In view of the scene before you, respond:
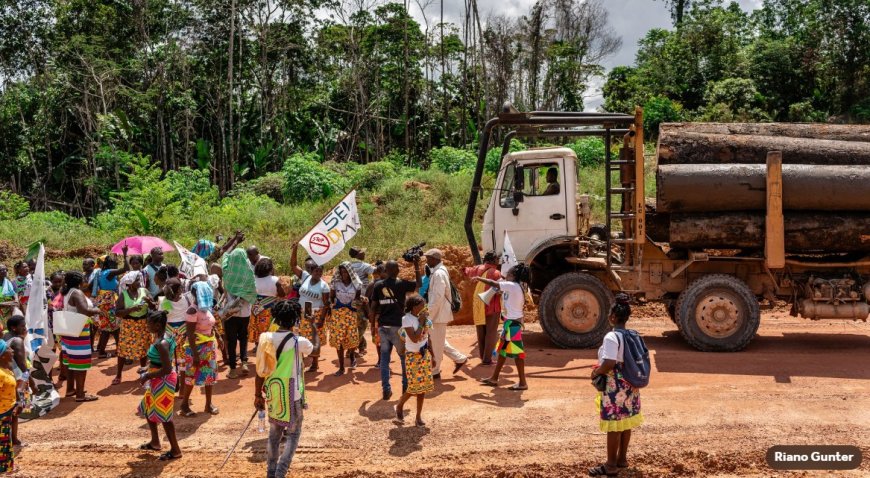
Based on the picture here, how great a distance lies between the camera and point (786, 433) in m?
7.32

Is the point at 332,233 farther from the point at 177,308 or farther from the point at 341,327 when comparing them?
the point at 177,308

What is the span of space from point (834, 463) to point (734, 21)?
28750mm

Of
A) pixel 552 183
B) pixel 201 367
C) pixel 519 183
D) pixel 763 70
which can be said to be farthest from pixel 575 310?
pixel 763 70

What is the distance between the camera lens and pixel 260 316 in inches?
399

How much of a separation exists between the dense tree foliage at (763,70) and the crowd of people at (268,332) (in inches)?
787

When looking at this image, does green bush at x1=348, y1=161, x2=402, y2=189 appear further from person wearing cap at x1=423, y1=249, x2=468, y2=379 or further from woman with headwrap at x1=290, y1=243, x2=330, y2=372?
person wearing cap at x1=423, y1=249, x2=468, y2=379

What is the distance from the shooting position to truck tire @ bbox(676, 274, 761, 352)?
10492 millimetres

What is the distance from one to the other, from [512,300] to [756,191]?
4137 millimetres

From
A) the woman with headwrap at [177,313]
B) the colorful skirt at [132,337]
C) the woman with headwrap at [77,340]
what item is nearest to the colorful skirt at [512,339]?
the woman with headwrap at [177,313]

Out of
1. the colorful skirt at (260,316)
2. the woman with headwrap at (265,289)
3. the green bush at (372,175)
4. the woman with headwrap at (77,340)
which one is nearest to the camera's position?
the woman with headwrap at (77,340)

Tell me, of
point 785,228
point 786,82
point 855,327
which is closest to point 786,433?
point 785,228

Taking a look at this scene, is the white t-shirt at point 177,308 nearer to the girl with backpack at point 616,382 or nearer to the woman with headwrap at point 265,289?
the woman with headwrap at point 265,289

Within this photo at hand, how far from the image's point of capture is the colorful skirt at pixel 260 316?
9797 mm

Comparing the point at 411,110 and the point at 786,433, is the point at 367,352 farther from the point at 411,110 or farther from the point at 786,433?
the point at 411,110
